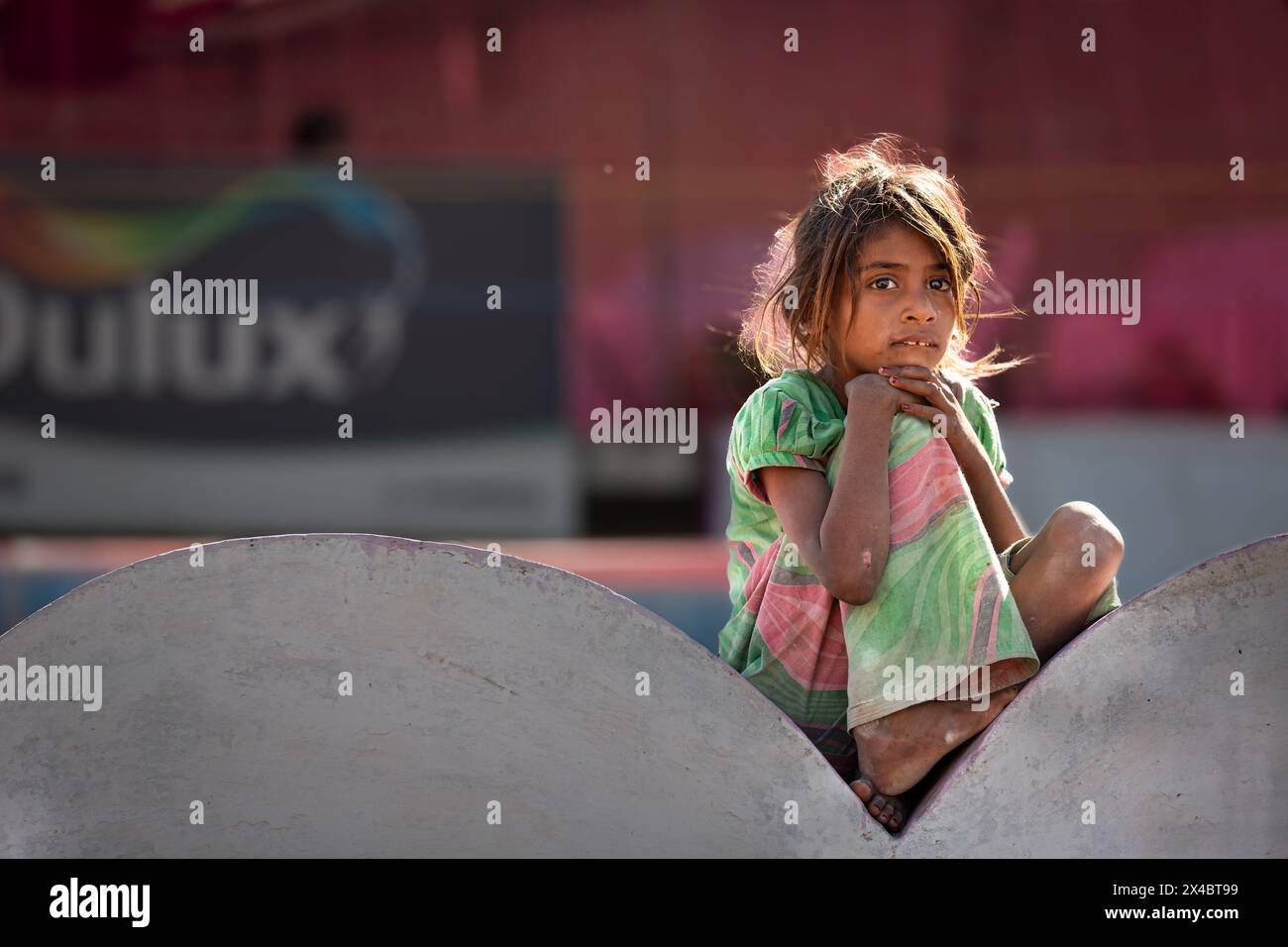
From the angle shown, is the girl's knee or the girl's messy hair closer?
the girl's knee

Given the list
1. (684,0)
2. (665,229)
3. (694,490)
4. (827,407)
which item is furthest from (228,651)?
(684,0)

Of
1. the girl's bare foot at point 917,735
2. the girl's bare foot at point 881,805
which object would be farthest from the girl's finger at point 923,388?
the girl's bare foot at point 881,805

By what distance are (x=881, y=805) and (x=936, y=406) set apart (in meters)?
0.56

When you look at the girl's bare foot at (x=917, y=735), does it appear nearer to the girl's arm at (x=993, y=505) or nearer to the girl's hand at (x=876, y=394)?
the girl's arm at (x=993, y=505)

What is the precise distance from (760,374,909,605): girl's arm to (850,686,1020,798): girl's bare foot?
0.54 feet

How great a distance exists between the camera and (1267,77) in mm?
7566

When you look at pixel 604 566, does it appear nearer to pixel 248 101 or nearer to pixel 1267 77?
pixel 248 101

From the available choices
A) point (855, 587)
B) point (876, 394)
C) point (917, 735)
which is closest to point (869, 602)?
point (855, 587)

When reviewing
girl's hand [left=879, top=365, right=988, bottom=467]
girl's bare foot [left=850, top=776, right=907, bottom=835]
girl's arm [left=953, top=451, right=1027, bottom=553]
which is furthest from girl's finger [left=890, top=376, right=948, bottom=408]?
girl's bare foot [left=850, top=776, right=907, bottom=835]

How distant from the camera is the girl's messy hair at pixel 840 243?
2158 mm

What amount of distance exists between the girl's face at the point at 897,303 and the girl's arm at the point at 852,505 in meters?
0.10

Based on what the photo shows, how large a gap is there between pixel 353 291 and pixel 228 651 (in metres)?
5.59

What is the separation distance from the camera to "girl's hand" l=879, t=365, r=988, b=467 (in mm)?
2062

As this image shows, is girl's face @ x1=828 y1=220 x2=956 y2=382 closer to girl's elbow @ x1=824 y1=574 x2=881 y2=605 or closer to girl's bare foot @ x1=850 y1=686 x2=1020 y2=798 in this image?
girl's elbow @ x1=824 y1=574 x2=881 y2=605
